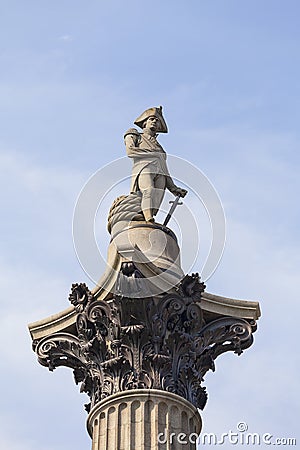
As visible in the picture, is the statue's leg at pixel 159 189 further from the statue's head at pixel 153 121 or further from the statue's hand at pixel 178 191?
the statue's head at pixel 153 121

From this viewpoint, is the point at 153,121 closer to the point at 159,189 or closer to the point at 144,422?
the point at 159,189

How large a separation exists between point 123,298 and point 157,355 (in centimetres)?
168

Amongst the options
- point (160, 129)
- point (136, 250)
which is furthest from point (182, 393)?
point (160, 129)

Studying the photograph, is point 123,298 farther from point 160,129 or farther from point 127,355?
point 160,129

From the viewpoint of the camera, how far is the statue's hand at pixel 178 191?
1433 inches

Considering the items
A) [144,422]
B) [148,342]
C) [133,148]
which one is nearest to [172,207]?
[133,148]

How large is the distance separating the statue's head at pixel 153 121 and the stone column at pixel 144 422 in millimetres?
9215

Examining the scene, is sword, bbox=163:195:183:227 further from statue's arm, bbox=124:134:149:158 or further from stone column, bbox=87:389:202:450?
stone column, bbox=87:389:202:450

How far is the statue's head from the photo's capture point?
1470 inches

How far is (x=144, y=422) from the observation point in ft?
102

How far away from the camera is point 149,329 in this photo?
31828 mm

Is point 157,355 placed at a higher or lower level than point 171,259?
lower

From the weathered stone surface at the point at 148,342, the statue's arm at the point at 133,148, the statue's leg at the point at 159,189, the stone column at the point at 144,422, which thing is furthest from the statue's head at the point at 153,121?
the stone column at the point at 144,422

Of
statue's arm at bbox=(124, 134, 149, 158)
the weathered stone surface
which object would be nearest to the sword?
statue's arm at bbox=(124, 134, 149, 158)
